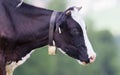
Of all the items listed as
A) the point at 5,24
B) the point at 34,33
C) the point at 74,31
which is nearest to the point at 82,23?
the point at 74,31

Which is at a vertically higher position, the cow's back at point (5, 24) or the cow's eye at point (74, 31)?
the cow's back at point (5, 24)

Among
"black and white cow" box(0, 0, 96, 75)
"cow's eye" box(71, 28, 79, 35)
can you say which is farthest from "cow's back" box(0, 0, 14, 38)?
"cow's eye" box(71, 28, 79, 35)

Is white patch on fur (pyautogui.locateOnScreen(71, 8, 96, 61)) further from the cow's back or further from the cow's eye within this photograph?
the cow's back

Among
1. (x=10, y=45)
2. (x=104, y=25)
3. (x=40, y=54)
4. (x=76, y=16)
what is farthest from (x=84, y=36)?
(x=104, y=25)

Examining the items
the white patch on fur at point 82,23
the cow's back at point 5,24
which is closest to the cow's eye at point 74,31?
the white patch on fur at point 82,23

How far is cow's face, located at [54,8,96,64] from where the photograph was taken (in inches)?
479

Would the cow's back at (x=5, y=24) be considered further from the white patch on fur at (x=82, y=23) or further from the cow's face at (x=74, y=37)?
the white patch on fur at (x=82, y=23)

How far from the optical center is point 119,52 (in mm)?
85312

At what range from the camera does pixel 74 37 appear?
482 inches

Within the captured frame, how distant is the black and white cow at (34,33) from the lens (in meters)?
12.2

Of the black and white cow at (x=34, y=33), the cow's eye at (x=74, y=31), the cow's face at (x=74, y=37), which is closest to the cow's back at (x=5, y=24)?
the black and white cow at (x=34, y=33)

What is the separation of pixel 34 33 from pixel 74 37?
2.18 feet

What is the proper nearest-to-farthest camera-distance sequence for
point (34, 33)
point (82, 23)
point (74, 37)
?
point (82, 23)
point (74, 37)
point (34, 33)

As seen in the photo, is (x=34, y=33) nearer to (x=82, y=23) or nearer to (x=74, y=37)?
(x=74, y=37)
